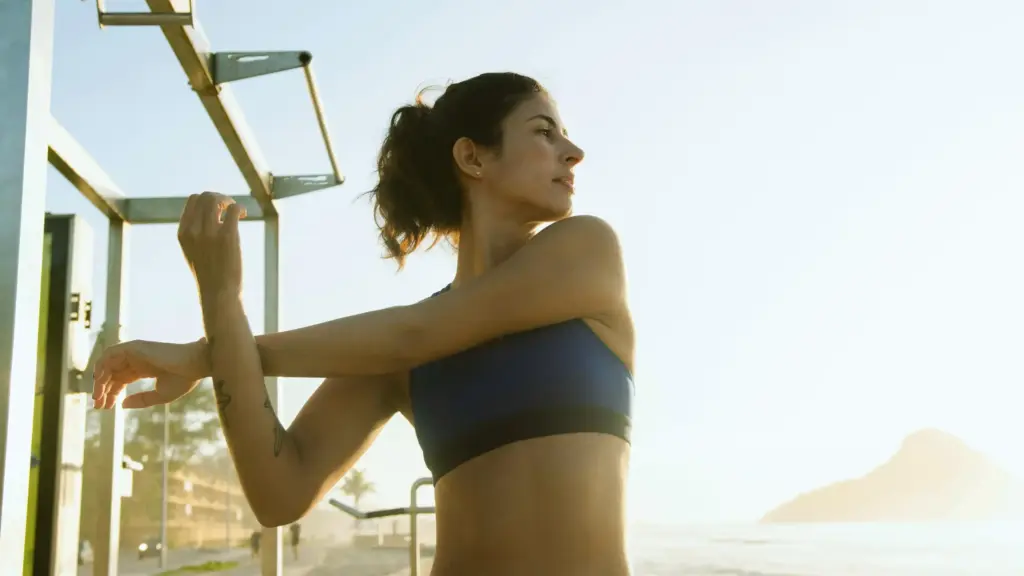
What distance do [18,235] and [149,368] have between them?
11.7 inches

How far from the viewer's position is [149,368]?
101 centimetres

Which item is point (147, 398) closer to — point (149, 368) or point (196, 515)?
point (149, 368)

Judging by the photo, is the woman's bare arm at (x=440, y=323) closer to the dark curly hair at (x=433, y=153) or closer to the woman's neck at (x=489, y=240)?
the woman's neck at (x=489, y=240)

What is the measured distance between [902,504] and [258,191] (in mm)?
88379

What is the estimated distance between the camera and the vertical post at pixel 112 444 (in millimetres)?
2920

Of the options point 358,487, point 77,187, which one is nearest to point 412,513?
point 77,187

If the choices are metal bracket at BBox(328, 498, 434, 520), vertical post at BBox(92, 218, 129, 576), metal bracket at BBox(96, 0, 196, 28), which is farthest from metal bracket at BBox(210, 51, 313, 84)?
metal bracket at BBox(328, 498, 434, 520)

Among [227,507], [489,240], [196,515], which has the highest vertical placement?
[489,240]

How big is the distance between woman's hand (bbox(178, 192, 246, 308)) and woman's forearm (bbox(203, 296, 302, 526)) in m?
0.02

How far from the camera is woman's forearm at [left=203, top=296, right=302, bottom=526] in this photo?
1000 mm

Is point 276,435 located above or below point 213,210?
below

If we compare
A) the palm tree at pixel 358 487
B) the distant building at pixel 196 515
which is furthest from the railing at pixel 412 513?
the palm tree at pixel 358 487

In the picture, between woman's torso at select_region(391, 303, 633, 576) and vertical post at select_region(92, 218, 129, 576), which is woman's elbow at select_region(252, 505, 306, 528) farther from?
vertical post at select_region(92, 218, 129, 576)

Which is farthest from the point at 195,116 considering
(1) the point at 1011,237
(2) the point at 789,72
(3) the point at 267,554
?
(1) the point at 1011,237
